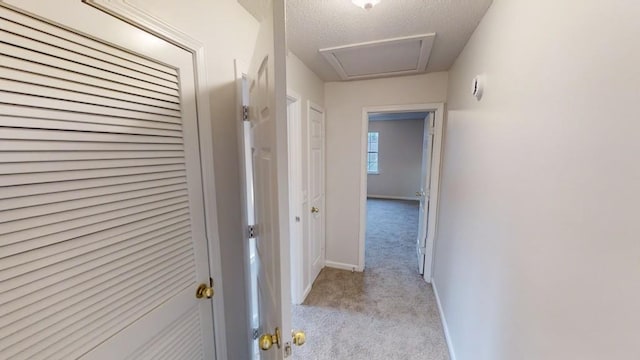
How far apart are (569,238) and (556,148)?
28cm

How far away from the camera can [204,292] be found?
3.73ft

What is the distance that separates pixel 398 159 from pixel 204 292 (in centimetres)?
673

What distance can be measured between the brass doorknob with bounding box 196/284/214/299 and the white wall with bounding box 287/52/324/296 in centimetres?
125

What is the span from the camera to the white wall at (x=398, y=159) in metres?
6.88

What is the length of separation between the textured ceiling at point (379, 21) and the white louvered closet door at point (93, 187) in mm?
850

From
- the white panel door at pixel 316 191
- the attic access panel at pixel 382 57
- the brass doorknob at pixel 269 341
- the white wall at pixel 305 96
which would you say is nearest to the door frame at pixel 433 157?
the attic access panel at pixel 382 57

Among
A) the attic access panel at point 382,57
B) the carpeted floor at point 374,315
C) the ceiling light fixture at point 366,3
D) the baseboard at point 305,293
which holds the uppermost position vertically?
the attic access panel at point 382,57

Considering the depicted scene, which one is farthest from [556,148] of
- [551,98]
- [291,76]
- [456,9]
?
[291,76]

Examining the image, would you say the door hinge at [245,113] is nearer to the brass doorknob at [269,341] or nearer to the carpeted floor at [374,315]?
the brass doorknob at [269,341]

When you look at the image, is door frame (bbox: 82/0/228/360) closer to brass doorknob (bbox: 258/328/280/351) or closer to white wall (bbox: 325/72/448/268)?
brass doorknob (bbox: 258/328/280/351)

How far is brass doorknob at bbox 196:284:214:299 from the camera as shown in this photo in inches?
44.1

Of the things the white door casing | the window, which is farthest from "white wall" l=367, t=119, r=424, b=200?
the white door casing

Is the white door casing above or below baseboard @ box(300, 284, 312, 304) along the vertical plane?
above

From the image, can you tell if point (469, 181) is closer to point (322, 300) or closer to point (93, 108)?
point (322, 300)
